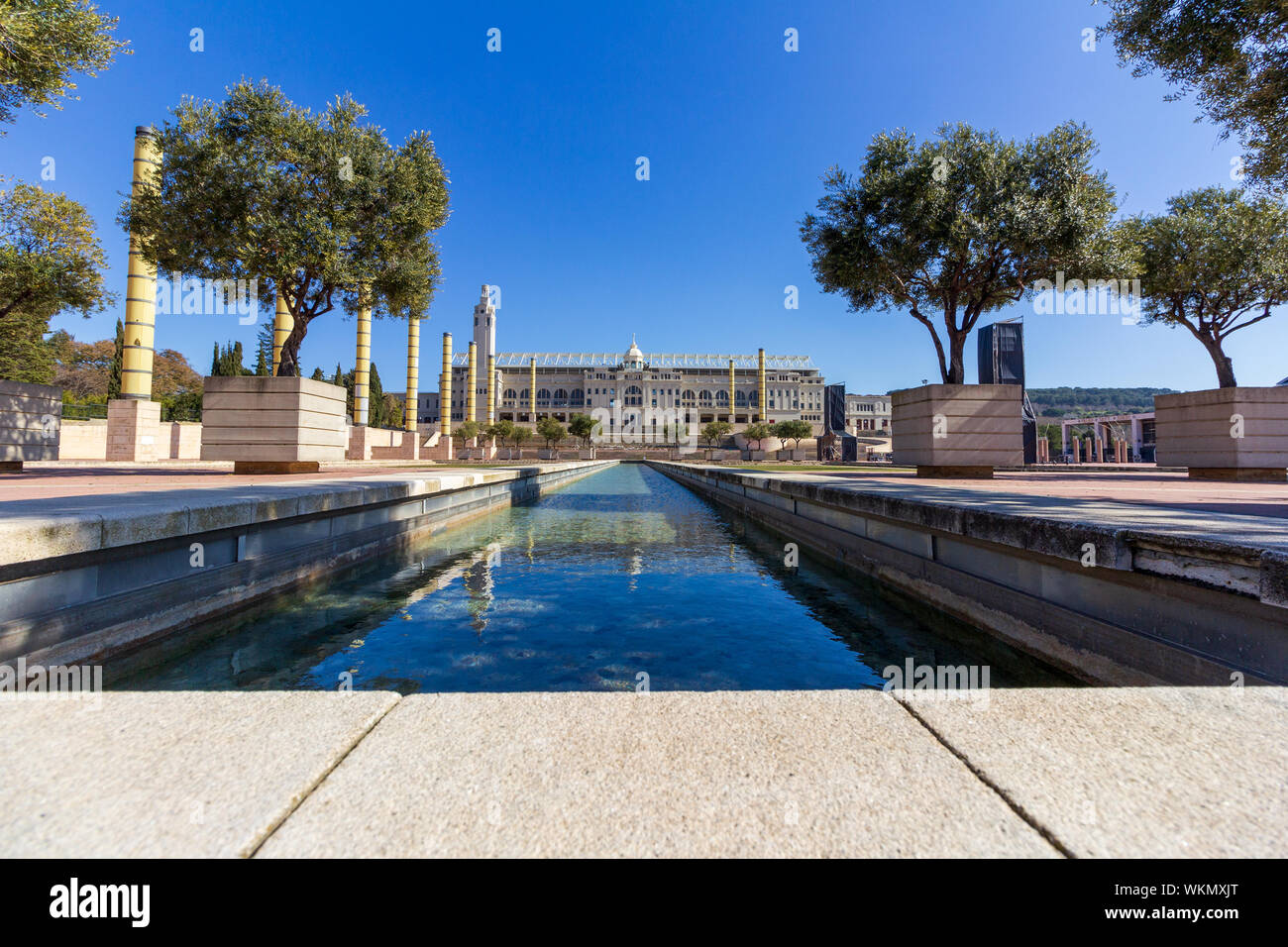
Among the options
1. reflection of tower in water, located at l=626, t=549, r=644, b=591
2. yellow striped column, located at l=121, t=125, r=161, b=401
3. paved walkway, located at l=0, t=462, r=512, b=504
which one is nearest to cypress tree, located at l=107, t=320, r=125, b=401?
yellow striped column, located at l=121, t=125, r=161, b=401

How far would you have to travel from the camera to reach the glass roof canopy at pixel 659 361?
123625mm

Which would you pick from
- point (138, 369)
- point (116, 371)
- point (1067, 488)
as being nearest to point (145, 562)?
point (1067, 488)

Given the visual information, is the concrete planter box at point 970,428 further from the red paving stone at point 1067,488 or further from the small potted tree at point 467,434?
the small potted tree at point 467,434

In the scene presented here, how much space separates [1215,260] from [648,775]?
889 inches

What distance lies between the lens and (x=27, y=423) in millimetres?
13219

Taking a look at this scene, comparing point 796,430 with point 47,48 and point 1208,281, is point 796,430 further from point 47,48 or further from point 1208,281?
point 47,48

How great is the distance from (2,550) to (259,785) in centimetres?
264

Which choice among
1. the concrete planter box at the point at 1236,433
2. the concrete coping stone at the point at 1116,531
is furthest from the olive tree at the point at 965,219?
the concrete coping stone at the point at 1116,531

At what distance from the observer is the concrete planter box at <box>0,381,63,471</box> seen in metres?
12.7

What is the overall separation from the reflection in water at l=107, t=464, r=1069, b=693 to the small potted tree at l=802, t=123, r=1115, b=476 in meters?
7.78
